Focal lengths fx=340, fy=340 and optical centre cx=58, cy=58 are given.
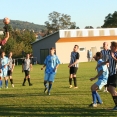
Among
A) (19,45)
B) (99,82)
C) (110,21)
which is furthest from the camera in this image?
(110,21)

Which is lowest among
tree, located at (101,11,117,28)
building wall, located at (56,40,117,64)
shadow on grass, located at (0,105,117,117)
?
shadow on grass, located at (0,105,117,117)

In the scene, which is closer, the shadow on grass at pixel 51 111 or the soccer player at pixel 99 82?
the shadow on grass at pixel 51 111

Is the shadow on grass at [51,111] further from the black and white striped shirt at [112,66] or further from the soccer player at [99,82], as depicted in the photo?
the black and white striped shirt at [112,66]

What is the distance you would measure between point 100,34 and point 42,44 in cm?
964

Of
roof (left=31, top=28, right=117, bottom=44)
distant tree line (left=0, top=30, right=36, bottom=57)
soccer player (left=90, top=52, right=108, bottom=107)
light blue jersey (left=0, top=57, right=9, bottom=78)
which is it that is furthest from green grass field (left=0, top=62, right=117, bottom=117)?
Result: distant tree line (left=0, top=30, right=36, bottom=57)

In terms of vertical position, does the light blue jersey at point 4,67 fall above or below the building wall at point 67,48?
below

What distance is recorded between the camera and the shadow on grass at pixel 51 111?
9398 mm

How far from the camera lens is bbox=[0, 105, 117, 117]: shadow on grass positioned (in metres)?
9.40

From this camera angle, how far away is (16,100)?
39.2 feet

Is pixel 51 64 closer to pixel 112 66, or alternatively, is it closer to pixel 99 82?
pixel 99 82

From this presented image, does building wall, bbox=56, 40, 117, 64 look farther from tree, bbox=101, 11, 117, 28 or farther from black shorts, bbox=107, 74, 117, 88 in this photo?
black shorts, bbox=107, 74, 117, 88

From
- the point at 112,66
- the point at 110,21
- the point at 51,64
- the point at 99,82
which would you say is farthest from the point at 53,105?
the point at 110,21

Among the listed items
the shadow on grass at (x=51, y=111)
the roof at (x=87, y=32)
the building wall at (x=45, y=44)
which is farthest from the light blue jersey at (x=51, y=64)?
the roof at (x=87, y=32)

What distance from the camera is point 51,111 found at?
9812mm
